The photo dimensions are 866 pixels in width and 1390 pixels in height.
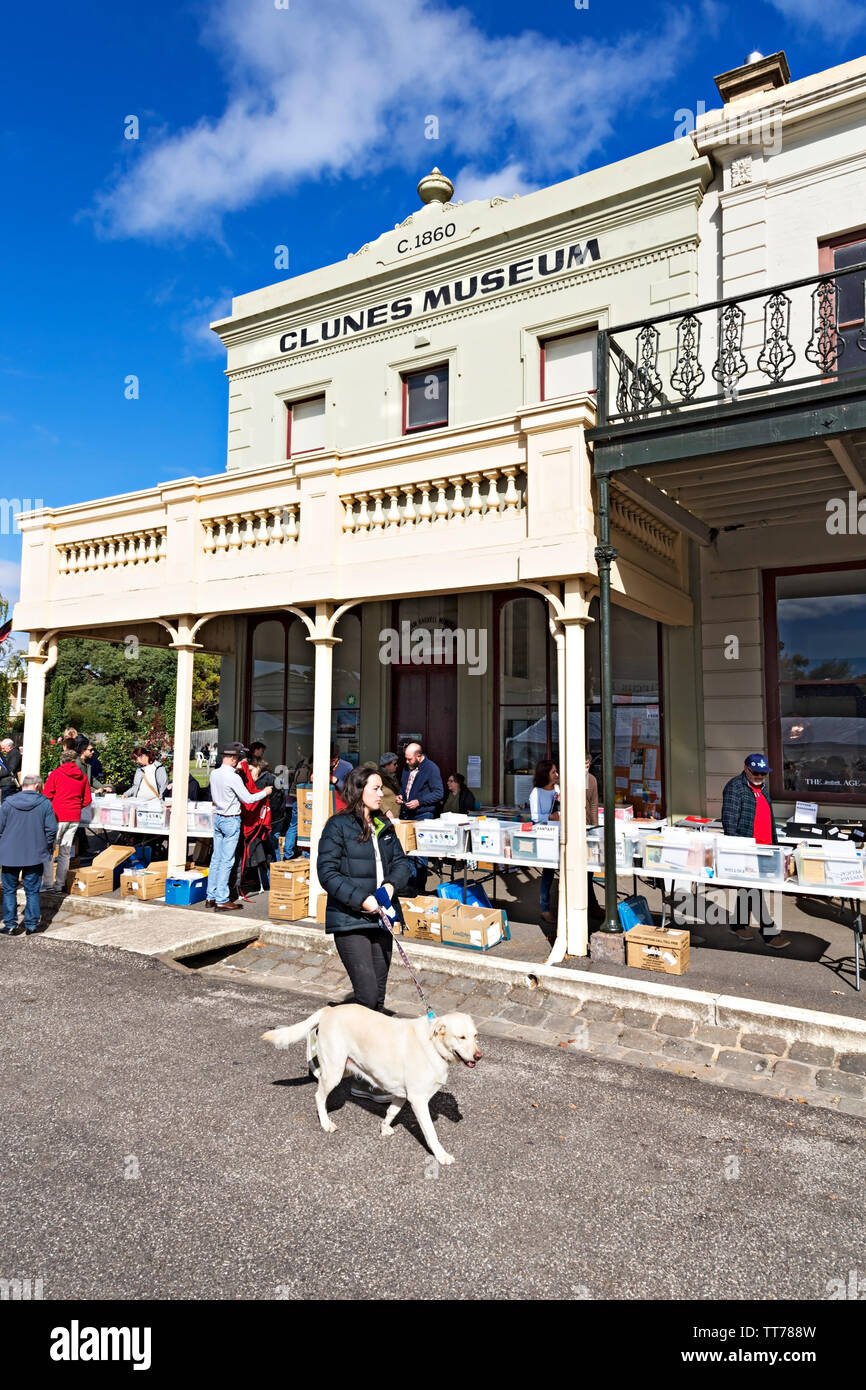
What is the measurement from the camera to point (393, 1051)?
4062 millimetres

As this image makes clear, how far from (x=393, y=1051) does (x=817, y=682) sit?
25.5 feet

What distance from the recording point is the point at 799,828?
8773mm

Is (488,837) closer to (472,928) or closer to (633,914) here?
(472,928)

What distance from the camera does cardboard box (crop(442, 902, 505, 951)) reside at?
7312 millimetres

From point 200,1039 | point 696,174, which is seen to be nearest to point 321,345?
point 696,174

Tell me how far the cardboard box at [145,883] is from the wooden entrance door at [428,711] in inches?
159

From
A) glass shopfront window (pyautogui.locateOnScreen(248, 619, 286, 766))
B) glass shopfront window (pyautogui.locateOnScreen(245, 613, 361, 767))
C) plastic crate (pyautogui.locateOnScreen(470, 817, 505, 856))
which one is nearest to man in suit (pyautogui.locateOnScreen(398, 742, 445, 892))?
plastic crate (pyautogui.locateOnScreen(470, 817, 505, 856))

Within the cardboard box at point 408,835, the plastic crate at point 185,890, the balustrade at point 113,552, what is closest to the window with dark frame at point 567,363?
the balustrade at point 113,552

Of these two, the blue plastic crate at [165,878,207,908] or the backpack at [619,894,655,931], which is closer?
the backpack at [619,894,655,931]

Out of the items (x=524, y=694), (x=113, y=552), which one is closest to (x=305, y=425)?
(x=113, y=552)

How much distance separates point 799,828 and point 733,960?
8.18 ft

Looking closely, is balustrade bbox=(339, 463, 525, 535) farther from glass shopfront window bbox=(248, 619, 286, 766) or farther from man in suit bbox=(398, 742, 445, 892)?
glass shopfront window bbox=(248, 619, 286, 766)

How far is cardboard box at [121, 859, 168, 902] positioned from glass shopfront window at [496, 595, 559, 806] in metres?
4.83

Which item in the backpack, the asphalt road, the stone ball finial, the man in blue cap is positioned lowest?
the asphalt road
